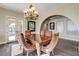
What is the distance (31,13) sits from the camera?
1.59 metres

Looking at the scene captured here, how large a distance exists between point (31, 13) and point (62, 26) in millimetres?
550

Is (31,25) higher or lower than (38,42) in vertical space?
higher

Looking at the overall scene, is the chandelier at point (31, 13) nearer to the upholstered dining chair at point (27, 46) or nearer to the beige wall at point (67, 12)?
the beige wall at point (67, 12)

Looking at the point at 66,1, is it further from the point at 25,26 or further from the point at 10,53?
the point at 10,53

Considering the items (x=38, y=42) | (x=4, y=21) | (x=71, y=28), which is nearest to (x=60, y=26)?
(x=71, y=28)

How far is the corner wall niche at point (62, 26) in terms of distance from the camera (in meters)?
1.56

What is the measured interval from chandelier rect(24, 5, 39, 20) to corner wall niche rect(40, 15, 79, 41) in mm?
213

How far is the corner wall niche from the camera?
1562 mm

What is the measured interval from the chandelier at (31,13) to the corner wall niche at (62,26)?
21cm

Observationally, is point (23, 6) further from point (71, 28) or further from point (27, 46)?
point (71, 28)

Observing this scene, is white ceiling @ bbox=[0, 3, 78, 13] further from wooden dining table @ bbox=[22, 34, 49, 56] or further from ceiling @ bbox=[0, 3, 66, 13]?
wooden dining table @ bbox=[22, 34, 49, 56]

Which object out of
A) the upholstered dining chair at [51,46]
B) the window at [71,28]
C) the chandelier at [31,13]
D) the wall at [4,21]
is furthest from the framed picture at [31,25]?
the window at [71,28]

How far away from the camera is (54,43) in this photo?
162cm

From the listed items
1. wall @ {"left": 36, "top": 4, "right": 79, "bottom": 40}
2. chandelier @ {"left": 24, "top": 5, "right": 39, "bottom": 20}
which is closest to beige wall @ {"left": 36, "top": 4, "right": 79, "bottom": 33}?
wall @ {"left": 36, "top": 4, "right": 79, "bottom": 40}
